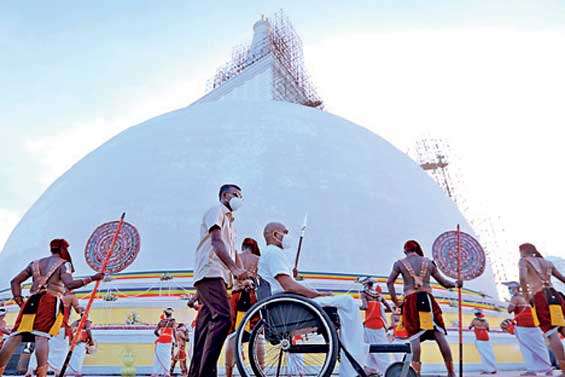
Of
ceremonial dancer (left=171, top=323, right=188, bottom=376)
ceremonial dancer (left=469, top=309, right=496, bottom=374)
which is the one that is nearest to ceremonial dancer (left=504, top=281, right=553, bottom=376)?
ceremonial dancer (left=469, top=309, right=496, bottom=374)

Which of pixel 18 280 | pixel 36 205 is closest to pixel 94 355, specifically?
pixel 18 280

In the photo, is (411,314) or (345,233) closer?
(411,314)

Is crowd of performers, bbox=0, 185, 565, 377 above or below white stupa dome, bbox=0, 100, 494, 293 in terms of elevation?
below

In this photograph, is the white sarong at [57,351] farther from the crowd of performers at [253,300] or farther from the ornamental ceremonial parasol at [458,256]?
the ornamental ceremonial parasol at [458,256]

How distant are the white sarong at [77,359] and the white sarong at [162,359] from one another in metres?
1.14

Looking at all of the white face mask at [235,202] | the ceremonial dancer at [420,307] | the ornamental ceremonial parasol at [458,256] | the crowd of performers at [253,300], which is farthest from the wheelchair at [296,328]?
the ornamental ceremonial parasol at [458,256]

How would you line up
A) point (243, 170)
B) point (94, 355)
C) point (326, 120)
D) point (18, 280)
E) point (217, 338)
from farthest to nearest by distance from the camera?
point (326, 120)
point (243, 170)
point (94, 355)
point (18, 280)
point (217, 338)

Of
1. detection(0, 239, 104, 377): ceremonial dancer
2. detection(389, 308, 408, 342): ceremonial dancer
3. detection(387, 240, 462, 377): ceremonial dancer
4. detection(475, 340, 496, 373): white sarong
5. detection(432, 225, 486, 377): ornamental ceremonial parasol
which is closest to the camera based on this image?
detection(0, 239, 104, 377): ceremonial dancer

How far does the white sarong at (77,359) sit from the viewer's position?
6383 mm

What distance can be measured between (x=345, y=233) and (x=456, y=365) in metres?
3.73

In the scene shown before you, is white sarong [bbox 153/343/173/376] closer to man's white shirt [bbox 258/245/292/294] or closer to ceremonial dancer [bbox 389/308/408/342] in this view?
ceremonial dancer [bbox 389/308/408/342]

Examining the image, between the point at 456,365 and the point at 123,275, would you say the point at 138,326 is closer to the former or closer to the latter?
the point at 123,275

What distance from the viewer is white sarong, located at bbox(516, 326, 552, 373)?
18.8 ft

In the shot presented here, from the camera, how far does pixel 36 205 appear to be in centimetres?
1316
